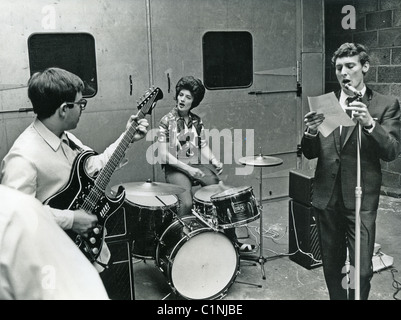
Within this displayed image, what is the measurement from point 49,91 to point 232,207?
1.85 metres

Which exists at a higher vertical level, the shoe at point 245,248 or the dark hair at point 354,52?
the dark hair at point 354,52

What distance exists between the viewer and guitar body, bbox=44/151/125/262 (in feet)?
8.74

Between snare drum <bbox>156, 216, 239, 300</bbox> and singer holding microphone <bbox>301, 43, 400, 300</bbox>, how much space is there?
101 cm

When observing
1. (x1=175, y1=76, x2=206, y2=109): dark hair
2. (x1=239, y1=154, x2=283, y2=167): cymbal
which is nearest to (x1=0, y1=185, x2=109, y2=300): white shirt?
(x1=239, y1=154, x2=283, y2=167): cymbal

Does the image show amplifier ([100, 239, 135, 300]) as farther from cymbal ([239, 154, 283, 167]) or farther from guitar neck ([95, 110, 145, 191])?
cymbal ([239, 154, 283, 167])

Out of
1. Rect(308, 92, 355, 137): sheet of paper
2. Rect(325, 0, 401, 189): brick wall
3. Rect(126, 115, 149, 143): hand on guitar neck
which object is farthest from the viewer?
Rect(325, 0, 401, 189): brick wall

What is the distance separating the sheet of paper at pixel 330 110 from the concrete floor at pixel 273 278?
66.1 inches

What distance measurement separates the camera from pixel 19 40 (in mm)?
4812

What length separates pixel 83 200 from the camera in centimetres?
275

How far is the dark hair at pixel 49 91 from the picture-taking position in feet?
8.80

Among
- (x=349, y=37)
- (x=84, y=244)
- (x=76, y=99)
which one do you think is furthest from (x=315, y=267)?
(x=349, y=37)

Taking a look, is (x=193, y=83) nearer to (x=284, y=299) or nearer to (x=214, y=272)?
(x=214, y=272)

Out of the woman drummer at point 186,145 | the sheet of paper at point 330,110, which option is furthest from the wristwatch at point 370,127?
the woman drummer at point 186,145

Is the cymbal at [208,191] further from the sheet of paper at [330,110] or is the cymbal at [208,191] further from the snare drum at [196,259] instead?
the sheet of paper at [330,110]
